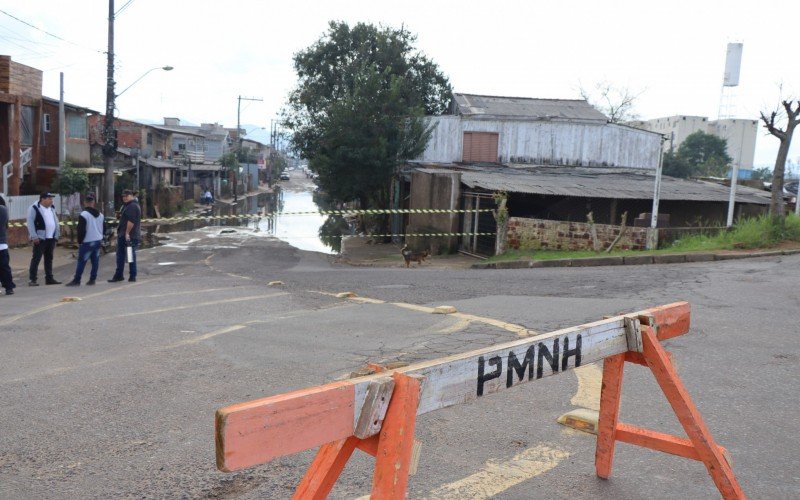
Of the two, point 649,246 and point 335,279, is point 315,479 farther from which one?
point 649,246

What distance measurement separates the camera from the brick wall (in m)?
18.0

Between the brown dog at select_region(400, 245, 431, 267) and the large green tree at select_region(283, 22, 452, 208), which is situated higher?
the large green tree at select_region(283, 22, 452, 208)

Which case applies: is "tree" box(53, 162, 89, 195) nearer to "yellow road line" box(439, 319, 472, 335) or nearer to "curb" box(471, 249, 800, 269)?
"curb" box(471, 249, 800, 269)

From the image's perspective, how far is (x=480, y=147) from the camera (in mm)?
31438

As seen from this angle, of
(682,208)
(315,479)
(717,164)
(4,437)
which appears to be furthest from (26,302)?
(717,164)

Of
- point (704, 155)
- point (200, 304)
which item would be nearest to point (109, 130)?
point (200, 304)

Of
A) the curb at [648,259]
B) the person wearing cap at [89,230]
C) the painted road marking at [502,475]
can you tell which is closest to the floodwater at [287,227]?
the curb at [648,259]

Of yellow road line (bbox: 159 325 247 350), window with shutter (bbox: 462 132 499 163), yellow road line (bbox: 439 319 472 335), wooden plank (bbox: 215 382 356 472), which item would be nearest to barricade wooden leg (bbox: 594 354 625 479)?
wooden plank (bbox: 215 382 356 472)

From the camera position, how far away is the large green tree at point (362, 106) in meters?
28.1

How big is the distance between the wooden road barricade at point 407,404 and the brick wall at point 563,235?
14.4 meters

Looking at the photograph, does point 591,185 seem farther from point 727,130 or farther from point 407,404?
point 727,130

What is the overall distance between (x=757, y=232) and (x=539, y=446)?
14.7 meters

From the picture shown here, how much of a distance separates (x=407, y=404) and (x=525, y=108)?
3177 cm

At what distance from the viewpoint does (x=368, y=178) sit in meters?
29.0
